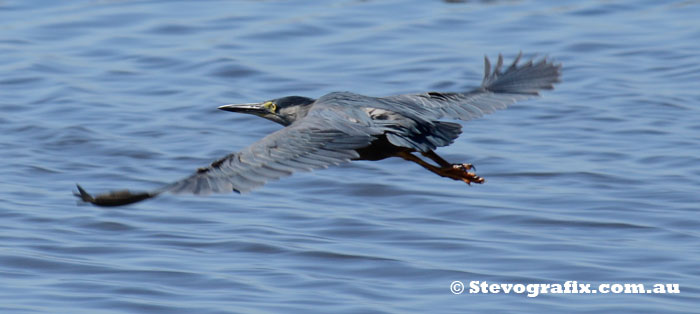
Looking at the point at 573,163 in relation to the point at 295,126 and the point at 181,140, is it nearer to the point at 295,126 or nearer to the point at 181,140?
the point at 181,140

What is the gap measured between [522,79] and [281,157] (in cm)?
239

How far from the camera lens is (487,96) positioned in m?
7.68

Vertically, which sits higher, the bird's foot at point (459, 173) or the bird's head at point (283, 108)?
the bird's head at point (283, 108)

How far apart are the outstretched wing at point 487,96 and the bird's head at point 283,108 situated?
492mm

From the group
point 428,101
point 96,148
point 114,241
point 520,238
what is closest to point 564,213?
point 520,238

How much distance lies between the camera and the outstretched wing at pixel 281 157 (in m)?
5.65

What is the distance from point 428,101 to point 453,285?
120 cm

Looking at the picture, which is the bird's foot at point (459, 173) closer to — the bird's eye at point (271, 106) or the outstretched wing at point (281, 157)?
the outstretched wing at point (281, 157)

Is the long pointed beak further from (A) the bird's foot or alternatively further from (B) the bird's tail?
(B) the bird's tail

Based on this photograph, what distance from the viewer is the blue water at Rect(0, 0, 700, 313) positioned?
794cm

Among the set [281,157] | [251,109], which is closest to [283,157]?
[281,157]

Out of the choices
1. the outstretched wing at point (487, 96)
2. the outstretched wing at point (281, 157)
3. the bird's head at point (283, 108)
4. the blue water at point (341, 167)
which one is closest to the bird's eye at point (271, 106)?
the bird's head at point (283, 108)

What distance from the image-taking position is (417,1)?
16.1 meters

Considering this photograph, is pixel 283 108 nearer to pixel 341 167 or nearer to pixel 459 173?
pixel 459 173
